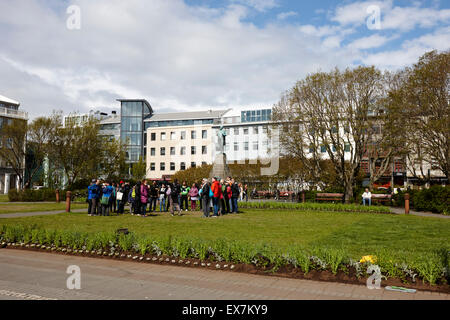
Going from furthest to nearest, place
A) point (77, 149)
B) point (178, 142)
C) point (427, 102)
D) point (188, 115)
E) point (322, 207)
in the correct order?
point (188, 115) < point (178, 142) < point (77, 149) < point (427, 102) < point (322, 207)

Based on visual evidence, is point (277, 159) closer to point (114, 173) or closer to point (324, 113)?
point (324, 113)

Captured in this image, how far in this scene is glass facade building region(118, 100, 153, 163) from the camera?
3228 inches

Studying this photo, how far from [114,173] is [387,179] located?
141ft

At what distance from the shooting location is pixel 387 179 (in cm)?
6284

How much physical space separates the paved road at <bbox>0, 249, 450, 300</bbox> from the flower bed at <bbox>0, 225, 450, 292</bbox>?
33 cm

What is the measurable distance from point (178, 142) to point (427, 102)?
5717 centimetres

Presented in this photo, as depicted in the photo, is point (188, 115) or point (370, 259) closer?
point (370, 259)

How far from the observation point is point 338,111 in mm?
31250

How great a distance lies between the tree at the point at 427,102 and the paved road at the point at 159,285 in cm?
2617

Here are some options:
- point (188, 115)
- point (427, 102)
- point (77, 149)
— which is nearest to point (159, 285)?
point (427, 102)

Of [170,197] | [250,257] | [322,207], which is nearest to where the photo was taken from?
[250,257]

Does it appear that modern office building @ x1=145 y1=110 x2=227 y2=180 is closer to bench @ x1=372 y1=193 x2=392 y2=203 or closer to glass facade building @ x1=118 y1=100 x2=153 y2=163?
glass facade building @ x1=118 y1=100 x2=153 y2=163

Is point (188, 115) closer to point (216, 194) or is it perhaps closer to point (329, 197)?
point (329, 197)

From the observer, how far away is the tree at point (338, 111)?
30.9 meters
